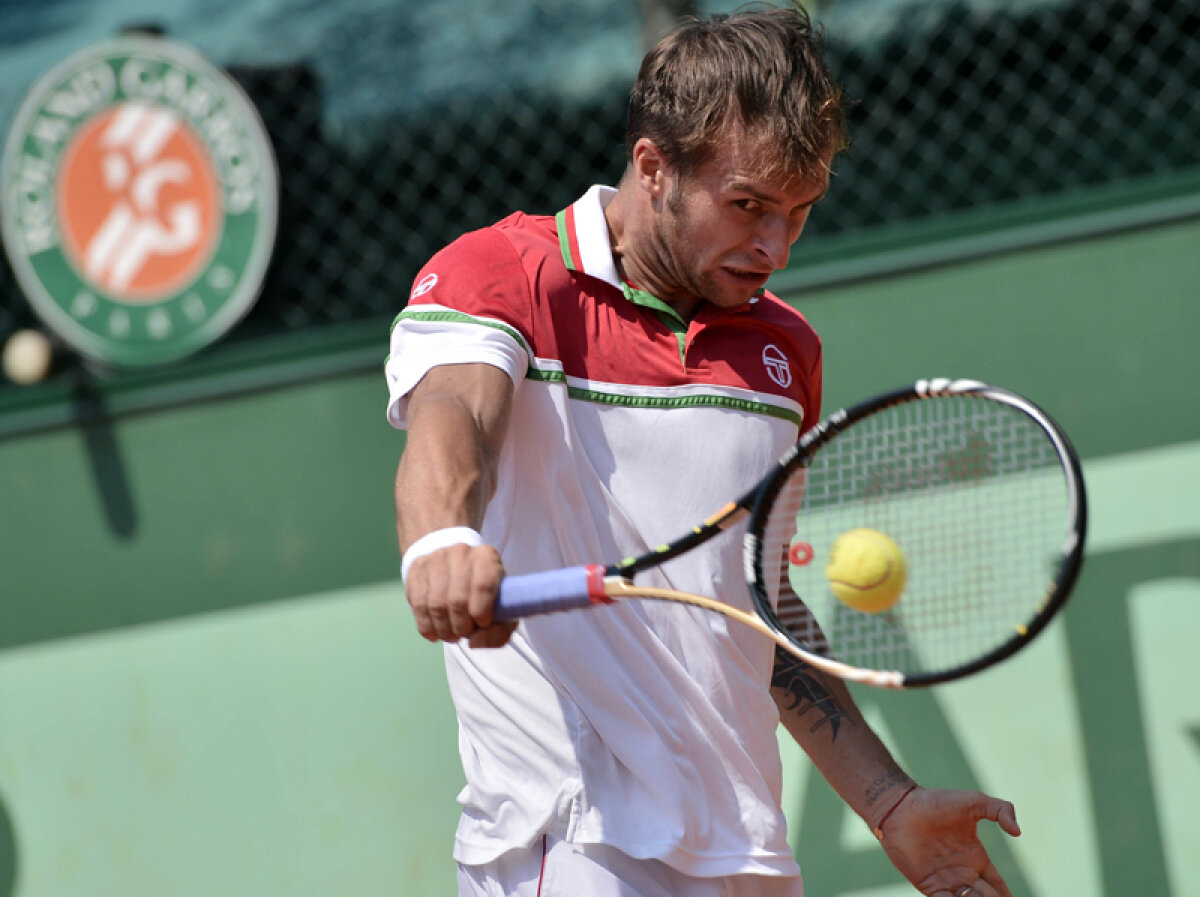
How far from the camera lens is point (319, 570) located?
11.6 ft

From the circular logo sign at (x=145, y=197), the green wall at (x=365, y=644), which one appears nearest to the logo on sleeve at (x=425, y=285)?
the green wall at (x=365, y=644)

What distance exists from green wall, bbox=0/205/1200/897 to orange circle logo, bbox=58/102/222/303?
391mm

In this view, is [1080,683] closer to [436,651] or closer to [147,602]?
[436,651]

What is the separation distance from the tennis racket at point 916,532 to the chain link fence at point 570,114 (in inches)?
50.5

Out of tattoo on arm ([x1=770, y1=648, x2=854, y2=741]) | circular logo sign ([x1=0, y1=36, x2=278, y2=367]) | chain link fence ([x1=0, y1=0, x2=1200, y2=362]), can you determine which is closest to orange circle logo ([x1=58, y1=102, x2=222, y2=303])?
circular logo sign ([x1=0, y1=36, x2=278, y2=367])

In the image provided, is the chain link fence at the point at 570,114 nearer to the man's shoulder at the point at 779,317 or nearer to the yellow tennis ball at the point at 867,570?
the yellow tennis ball at the point at 867,570

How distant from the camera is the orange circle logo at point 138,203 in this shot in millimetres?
3727

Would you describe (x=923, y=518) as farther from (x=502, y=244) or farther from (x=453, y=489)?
(x=453, y=489)

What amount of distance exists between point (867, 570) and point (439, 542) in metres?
1.16

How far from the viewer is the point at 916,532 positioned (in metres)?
2.15

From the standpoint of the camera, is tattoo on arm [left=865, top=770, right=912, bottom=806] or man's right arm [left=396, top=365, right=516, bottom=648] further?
tattoo on arm [left=865, top=770, right=912, bottom=806]

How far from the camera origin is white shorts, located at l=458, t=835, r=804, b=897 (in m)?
1.71

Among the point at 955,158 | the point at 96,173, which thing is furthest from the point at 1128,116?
the point at 96,173

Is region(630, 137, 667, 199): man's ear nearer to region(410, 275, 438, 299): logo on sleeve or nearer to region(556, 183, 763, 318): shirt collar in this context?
region(556, 183, 763, 318): shirt collar
